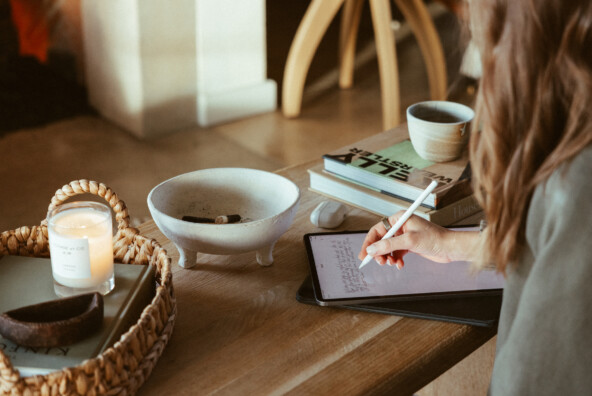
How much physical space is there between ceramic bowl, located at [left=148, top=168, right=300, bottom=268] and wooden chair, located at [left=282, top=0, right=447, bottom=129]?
1610 millimetres

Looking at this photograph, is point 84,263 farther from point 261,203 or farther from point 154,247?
point 261,203

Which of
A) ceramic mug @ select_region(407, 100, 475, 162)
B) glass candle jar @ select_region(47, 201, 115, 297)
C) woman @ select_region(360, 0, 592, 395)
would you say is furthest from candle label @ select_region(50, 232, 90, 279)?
ceramic mug @ select_region(407, 100, 475, 162)

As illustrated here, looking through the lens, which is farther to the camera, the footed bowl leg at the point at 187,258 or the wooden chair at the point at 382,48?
the wooden chair at the point at 382,48

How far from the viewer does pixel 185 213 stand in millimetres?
950

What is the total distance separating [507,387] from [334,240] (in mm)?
360

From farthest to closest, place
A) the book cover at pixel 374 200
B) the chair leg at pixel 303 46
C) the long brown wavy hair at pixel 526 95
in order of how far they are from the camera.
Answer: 1. the chair leg at pixel 303 46
2. the book cover at pixel 374 200
3. the long brown wavy hair at pixel 526 95

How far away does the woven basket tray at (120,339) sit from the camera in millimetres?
591

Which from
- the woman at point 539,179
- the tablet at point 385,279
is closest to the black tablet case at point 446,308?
the tablet at point 385,279

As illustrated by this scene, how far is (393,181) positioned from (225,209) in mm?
256

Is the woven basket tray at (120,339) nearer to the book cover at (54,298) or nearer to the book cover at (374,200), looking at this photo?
the book cover at (54,298)

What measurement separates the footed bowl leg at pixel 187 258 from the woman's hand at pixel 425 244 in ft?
0.73

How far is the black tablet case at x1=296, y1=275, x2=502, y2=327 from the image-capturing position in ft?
2.60

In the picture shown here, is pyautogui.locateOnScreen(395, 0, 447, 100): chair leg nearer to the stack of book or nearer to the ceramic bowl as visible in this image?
the stack of book

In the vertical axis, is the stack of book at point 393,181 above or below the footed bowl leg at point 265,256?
above
